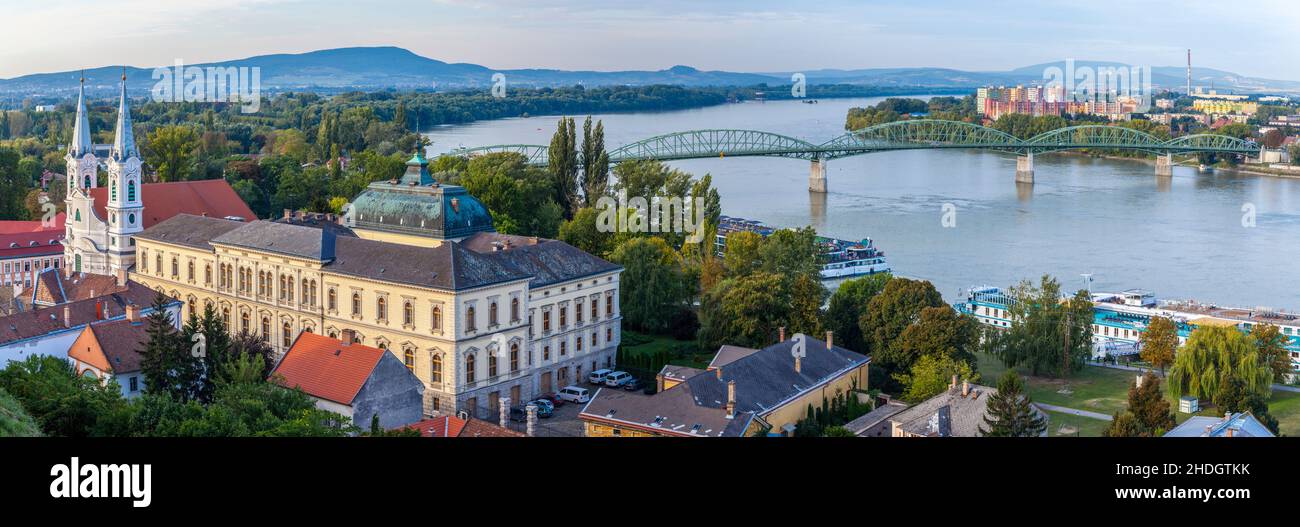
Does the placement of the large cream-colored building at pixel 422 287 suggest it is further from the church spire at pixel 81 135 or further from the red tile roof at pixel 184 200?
the church spire at pixel 81 135

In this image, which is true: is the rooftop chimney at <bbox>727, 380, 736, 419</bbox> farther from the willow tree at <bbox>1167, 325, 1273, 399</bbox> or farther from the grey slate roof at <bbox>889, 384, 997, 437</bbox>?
the willow tree at <bbox>1167, 325, 1273, 399</bbox>

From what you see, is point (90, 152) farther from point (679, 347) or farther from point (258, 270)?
point (679, 347)

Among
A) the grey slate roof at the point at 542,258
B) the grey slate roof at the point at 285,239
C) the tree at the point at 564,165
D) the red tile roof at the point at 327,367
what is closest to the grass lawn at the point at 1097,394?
the grey slate roof at the point at 542,258

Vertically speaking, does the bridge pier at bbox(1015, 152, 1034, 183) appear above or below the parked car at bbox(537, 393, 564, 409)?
above

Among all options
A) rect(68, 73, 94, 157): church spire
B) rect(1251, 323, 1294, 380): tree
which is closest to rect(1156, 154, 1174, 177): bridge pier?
rect(1251, 323, 1294, 380): tree

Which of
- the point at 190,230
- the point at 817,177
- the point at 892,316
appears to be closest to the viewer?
the point at 892,316

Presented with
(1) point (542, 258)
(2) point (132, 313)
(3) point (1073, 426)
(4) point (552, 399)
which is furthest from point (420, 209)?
(3) point (1073, 426)

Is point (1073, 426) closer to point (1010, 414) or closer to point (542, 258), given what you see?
point (1010, 414)
